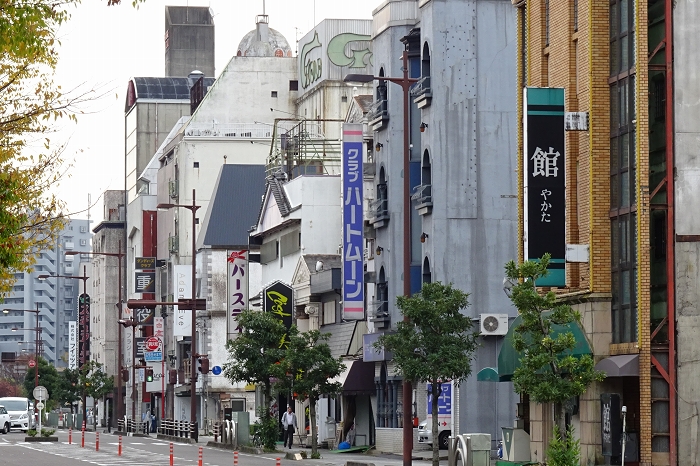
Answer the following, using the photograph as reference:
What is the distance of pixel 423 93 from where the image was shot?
54812 millimetres

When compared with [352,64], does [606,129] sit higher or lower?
lower

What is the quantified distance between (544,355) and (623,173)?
7071 mm

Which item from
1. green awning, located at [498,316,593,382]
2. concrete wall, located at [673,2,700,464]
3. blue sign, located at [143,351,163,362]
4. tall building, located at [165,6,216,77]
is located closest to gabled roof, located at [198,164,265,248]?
blue sign, located at [143,351,163,362]

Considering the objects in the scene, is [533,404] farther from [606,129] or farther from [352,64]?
[352,64]

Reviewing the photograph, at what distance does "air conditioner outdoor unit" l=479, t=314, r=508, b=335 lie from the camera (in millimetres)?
52844

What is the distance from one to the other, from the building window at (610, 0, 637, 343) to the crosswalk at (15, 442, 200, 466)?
1498 centimetres

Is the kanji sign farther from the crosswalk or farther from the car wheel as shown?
the car wheel

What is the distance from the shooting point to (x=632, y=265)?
36.7m

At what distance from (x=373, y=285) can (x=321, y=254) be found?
1086cm

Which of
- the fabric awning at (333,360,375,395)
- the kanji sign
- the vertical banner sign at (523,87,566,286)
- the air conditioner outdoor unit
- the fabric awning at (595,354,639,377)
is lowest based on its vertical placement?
the fabric awning at (333,360,375,395)

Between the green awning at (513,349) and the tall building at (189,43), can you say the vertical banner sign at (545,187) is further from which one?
the tall building at (189,43)

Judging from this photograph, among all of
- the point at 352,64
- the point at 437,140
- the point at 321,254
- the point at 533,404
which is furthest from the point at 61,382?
the point at 533,404

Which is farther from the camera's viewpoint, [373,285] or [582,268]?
[373,285]

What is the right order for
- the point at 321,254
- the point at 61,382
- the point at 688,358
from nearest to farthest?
the point at 688,358
the point at 321,254
the point at 61,382
